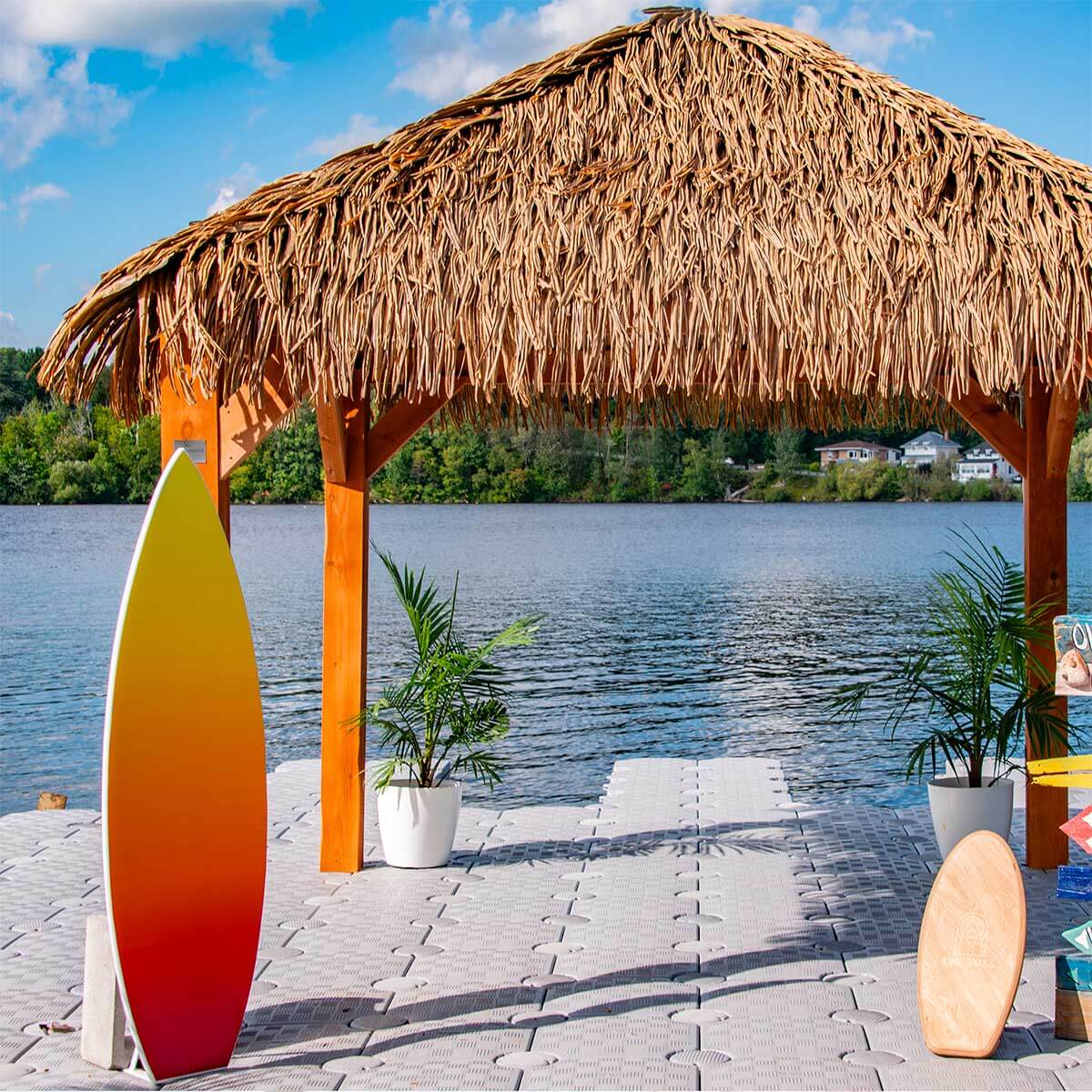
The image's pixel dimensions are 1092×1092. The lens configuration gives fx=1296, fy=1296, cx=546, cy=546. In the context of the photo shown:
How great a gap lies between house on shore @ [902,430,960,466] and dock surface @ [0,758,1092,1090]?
45.9 m

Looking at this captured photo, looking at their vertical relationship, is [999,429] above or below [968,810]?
above

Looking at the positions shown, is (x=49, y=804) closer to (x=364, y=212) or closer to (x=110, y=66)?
(x=364, y=212)

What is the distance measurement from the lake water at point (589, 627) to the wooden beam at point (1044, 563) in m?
4.09

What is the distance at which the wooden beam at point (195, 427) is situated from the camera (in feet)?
14.1

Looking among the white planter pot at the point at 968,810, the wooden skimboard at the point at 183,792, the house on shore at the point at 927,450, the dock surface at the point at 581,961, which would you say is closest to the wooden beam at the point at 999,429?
the white planter pot at the point at 968,810

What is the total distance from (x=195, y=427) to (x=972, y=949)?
9.50 feet

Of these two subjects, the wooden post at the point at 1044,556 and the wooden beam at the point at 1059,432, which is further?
the wooden post at the point at 1044,556

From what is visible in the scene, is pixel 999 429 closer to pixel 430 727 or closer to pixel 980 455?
pixel 430 727

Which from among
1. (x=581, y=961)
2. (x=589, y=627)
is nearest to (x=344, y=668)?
(x=581, y=961)

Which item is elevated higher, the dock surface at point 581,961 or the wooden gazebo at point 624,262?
the wooden gazebo at point 624,262

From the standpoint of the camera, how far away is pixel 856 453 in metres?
50.7

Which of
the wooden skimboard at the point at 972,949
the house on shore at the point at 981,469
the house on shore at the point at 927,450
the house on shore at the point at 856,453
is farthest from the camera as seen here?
the house on shore at the point at 927,450

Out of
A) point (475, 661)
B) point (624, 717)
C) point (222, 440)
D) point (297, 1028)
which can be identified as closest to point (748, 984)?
point (297, 1028)

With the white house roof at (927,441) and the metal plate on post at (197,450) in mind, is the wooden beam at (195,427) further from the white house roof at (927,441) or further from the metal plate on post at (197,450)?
the white house roof at (927,441)
